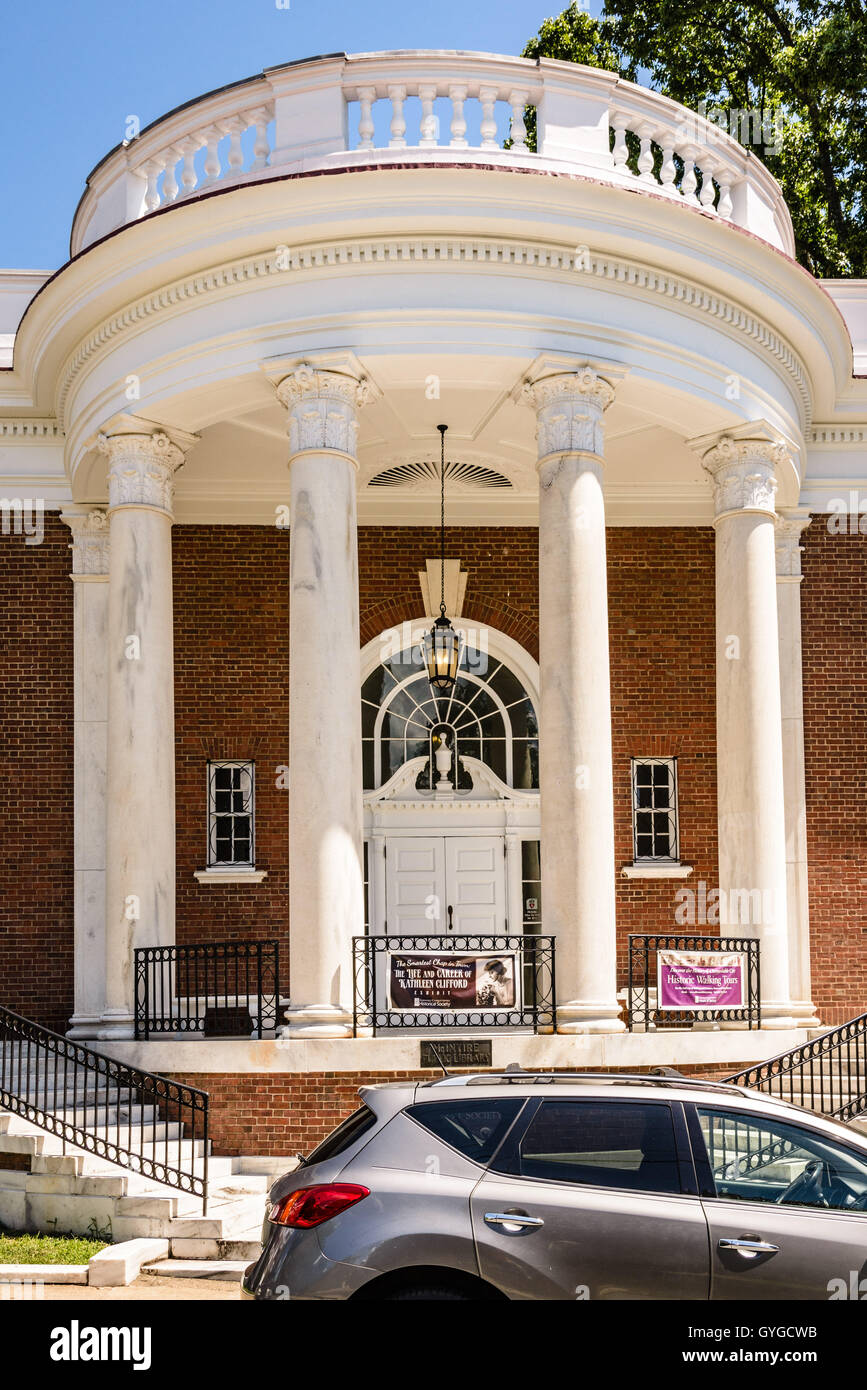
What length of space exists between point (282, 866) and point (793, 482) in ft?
24.9

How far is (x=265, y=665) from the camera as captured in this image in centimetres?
1900

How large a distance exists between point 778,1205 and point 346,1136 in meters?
2.02

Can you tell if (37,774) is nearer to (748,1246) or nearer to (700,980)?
(700,980)

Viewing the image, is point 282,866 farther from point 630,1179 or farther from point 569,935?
point 630,1179

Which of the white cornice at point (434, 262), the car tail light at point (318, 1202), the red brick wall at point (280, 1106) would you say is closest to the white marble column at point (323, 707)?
the red brick wall at point (280, 1106)

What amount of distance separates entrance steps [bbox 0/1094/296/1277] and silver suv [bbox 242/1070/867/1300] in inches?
165

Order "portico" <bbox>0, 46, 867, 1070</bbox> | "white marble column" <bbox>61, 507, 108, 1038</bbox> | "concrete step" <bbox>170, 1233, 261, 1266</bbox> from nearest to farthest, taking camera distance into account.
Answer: "concrete step" <bbox>170, 1233, 261, 1266</bbox> → "portico" <bbox>0, 46, 867, 1070</bbox> → "white marble column" <bbox>61, 507, 108, 1038</bbox>

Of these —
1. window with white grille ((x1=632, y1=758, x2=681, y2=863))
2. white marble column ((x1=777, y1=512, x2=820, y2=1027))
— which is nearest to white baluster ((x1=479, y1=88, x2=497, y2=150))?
white marble column ((x1=777, y1=512, x2=820, y2=1027))

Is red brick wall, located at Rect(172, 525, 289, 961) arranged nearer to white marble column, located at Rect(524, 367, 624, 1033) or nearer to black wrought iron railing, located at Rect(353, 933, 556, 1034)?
black wrought iron railing, located at Rect(353, 933, 556, 1034)

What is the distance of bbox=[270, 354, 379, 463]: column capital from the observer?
14133 millimetres

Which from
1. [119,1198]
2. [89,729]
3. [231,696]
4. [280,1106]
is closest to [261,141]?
[231,696]

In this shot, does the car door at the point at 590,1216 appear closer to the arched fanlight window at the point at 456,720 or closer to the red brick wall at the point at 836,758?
the red brick wall at the point at 836,758

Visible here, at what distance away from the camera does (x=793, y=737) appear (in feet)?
60.7
